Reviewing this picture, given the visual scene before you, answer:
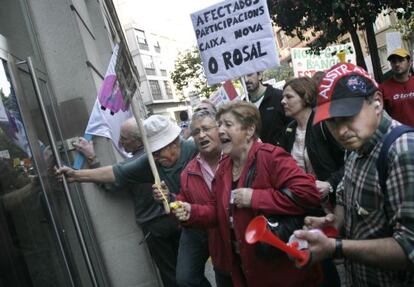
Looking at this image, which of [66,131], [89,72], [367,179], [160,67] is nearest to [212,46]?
[89,72]

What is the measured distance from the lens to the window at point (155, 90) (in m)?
58.2

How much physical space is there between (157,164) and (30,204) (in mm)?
1127

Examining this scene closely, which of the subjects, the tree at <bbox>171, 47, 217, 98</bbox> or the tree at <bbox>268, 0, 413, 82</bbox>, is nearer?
the tree at <bbox>268, 0, 413, 82</bbox>

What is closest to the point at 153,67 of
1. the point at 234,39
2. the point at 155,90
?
the point at 155,90

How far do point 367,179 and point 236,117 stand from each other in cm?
122

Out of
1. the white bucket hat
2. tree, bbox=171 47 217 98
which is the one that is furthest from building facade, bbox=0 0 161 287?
tree, bbox=171 47 217 98

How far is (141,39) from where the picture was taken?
195ft

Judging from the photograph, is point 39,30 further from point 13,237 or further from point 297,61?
point 297,61

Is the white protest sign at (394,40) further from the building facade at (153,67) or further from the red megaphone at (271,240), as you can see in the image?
the building facade at (153,67)

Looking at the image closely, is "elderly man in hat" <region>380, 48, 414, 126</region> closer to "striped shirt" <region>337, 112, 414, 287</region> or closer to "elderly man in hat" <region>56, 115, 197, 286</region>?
"elderly man in hat" <region>56, 115, 197, 286</region>

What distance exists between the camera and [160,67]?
210 ft

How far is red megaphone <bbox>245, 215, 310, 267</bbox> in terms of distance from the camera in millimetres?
1936

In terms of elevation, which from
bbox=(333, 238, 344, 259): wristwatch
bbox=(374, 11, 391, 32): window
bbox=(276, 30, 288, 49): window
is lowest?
bbox=(333, 238, 344, 259): wristwatch

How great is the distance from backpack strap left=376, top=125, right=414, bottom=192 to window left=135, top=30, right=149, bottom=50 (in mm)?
57915
